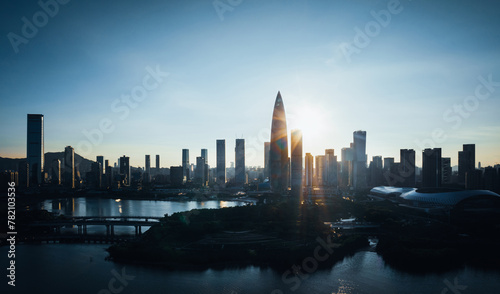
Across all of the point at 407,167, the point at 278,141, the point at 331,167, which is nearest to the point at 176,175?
the point at 331,167

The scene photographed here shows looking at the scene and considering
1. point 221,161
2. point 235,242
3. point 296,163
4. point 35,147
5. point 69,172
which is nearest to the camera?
point 235,242

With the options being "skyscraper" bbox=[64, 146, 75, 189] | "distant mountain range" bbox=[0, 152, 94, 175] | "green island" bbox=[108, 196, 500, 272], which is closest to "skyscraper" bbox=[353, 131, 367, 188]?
"green island" bbox=[108, 196, 500, 272]

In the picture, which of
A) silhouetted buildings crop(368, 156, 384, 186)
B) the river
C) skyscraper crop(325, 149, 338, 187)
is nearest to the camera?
the river

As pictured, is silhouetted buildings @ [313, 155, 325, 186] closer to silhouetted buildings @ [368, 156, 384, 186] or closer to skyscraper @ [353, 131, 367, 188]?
skyscraper @ [353, 131, 367, 188]

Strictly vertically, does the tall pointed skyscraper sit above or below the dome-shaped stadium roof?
above
